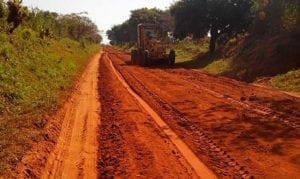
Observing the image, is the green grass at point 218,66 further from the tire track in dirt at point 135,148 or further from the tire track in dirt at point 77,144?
the tire track in dirt at point 135,148

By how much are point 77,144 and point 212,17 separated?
26.9 m

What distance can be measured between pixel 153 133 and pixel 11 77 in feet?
20.7

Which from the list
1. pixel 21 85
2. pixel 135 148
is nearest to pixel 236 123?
pixel 135 148

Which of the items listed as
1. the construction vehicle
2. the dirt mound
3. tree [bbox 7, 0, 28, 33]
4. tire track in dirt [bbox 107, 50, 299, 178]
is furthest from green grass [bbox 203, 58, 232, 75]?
tree [bbox 7, 0, 28, 33]

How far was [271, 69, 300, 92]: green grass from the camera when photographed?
17497 mm

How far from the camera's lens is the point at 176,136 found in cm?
954

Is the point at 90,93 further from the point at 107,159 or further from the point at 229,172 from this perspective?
the point at 229,172

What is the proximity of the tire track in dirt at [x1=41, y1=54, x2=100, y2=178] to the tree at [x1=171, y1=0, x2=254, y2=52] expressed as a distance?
Answer: 2159 cm

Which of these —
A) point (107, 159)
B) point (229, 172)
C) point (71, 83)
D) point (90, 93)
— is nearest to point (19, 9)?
point (71, 83)

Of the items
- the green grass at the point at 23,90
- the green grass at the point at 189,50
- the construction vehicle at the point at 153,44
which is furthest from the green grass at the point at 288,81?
the green grass at the point at 189,50

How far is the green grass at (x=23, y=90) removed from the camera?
28.8 ft

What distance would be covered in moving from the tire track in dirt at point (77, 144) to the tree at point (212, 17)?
70.8 feet

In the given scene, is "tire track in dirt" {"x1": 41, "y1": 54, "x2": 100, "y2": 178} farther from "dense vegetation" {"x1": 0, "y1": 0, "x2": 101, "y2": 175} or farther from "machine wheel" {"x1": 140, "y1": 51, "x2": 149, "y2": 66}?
"machine wheel" {"x1": 140, "y1": 51, "x2": 149, "y2": 66}

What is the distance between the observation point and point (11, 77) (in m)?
14.0
